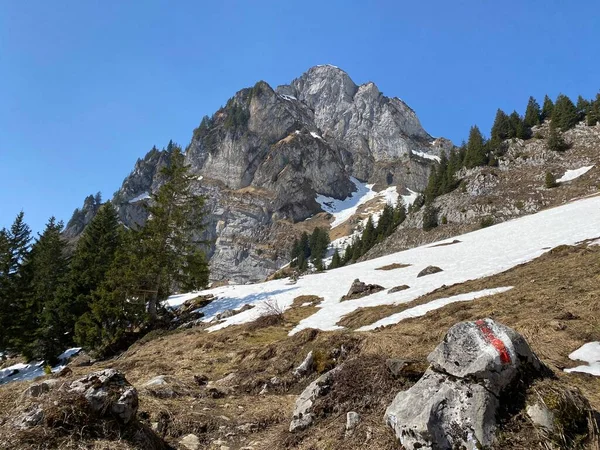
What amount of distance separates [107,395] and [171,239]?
24.2 metres

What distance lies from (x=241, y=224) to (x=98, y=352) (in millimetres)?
156991

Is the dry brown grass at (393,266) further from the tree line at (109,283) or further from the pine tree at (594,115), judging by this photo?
the pine tree at (594,115)

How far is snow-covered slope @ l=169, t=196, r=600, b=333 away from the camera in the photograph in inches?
756

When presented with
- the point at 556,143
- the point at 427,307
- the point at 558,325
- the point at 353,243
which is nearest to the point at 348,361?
the point at 558,325

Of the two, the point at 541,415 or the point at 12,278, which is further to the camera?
the point at 12,278

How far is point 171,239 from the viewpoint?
2731 cm

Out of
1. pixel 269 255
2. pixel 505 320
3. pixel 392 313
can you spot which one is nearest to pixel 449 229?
pixel 392 313

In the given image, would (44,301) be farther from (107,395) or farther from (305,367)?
(107,395)

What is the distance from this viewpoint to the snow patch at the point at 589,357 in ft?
18.7

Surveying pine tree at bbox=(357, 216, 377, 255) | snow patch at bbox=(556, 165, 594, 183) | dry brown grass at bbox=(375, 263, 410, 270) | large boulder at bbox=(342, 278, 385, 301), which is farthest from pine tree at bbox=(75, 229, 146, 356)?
pine tree at bbox=(357, 216, 377, 255)

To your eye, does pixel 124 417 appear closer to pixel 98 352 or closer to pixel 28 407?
pixel 28 407

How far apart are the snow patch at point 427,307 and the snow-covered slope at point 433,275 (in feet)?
8.32

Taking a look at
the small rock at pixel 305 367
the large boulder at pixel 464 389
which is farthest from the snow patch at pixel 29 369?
the large boulder at pixel 464 389

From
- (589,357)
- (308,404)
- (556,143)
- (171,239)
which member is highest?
(556,143)
